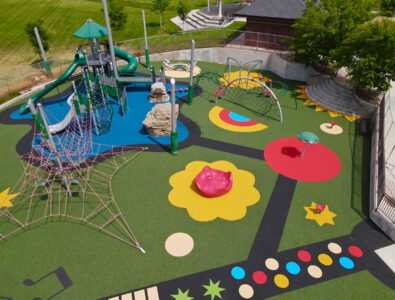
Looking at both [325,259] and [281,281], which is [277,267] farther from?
[325,259]

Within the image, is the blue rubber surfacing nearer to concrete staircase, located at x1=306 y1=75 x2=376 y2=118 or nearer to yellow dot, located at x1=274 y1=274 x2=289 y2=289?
yellow dot, located at x1=274 y1=274 x2=289 y2=289

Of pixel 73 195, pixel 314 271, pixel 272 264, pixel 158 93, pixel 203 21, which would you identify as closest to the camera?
pixel 314 271

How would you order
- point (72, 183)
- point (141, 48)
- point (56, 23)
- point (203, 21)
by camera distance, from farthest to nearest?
point (56, 23)
point (203, 21)
point (141, 48)
point (72, 183)

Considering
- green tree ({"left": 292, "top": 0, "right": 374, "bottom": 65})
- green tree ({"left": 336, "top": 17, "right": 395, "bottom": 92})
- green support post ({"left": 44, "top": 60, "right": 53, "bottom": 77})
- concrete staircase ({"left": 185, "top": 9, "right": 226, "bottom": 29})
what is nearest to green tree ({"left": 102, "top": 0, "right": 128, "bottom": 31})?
green support post ({"left": 44, "top": 60, "right": 53, "bottom": 77})

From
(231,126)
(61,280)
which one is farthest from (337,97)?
(61,280)

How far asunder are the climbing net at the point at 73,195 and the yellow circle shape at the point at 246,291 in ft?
13.5

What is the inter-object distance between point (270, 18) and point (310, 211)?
2457cm

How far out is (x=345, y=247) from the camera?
10.7m

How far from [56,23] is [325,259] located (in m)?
51.0

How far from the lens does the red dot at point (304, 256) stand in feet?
33.4

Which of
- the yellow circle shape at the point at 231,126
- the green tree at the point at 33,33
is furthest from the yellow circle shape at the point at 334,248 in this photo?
the green tree at the point at 33,33

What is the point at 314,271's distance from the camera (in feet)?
32.2

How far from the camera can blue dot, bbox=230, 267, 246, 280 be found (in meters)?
9.55

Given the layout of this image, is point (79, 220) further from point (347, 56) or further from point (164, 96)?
point (347, 56)
